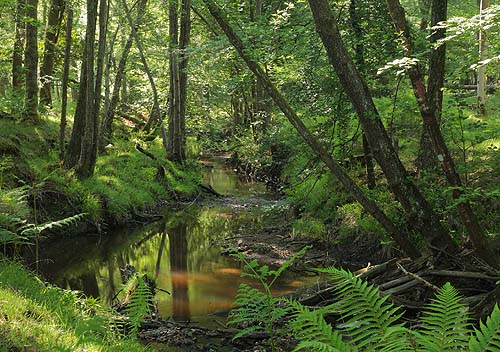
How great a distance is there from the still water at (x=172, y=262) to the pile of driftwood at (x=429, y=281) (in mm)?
2002

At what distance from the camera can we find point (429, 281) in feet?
20.6

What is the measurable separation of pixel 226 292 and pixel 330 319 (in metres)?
2.57

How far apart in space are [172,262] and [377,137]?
246 inches

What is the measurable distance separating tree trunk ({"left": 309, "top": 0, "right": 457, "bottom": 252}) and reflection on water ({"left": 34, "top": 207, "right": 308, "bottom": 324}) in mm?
3053

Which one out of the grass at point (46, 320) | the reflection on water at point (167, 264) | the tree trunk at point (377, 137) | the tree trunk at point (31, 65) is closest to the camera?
the grass at point (46, 320)

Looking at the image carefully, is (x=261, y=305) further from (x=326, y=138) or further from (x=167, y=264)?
(x=167, y=264)

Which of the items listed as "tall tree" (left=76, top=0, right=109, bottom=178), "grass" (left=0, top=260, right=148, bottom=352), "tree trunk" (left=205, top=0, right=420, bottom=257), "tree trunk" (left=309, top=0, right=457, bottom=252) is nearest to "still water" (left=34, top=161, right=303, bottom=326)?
"grass" (left=0, top=260, right=148, bottom=352)

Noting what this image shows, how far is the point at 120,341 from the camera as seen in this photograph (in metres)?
5.05

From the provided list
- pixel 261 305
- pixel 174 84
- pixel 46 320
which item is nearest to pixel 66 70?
pixel 174 84

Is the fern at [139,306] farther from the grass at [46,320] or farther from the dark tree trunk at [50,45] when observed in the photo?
the dark tree trunk at [50,45]

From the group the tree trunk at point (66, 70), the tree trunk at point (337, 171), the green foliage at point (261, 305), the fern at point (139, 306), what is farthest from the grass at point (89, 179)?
the green foliage at point (261, 305)

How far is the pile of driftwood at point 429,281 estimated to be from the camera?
18.4ft

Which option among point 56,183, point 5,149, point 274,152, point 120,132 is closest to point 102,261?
point 56,183

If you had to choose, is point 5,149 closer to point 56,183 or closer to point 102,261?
point 56,183
